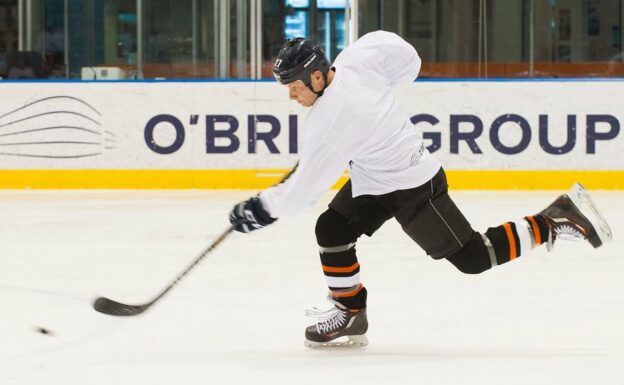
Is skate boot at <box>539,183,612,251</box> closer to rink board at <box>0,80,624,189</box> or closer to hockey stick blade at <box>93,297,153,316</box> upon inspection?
hockey stick blade at <box>93,297,153,316</box>

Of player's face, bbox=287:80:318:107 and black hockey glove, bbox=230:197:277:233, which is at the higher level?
player's face, bbox=287:80:318:107

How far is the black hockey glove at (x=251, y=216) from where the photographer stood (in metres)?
2.62

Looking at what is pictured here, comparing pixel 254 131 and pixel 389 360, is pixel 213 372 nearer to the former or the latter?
pixel 389 360

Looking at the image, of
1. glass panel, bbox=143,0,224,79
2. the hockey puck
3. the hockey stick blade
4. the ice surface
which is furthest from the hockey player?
glass panel, bbox=143,0,224,79

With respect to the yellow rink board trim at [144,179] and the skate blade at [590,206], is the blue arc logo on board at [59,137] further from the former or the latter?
the skate blade at [590,206]

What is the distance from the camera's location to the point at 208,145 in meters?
7.55

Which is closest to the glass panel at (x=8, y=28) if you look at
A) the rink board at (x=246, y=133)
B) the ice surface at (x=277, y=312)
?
the rink board at (x=246, y=133)

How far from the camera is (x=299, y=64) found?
260 cm

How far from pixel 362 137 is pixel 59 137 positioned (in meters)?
5.26

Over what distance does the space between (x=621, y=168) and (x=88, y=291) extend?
4509 mm

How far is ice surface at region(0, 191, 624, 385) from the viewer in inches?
102

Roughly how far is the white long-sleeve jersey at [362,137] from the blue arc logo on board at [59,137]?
16.2 ft

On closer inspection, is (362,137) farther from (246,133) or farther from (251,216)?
(246,133)

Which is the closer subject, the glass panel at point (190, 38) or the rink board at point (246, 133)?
the rink board at point (246, 133)
